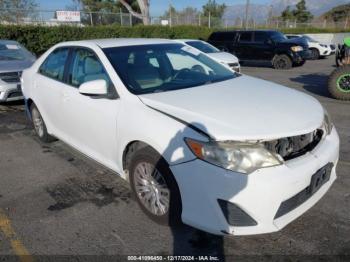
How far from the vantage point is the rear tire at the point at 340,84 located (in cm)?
796

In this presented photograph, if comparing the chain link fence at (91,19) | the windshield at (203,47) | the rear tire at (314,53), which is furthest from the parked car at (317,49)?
the chain link fence at (91,19)

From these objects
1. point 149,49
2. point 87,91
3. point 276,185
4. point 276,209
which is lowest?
point 276,209

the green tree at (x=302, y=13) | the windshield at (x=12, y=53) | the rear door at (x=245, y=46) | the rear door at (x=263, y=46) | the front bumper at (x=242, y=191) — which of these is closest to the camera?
the front bumper at (x=242, y=191)

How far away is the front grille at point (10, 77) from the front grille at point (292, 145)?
671cm

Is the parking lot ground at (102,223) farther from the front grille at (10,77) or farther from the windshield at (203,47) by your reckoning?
the windshield at (203,47)

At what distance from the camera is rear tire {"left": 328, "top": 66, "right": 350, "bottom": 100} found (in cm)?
796

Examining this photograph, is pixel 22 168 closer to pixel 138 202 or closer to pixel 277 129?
pixel 138 202

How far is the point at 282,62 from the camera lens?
14.9 m

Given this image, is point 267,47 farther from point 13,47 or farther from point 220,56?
Result: point 13,47

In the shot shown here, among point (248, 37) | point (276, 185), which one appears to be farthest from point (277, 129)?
point (248, 37)

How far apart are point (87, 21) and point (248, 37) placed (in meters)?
11.6

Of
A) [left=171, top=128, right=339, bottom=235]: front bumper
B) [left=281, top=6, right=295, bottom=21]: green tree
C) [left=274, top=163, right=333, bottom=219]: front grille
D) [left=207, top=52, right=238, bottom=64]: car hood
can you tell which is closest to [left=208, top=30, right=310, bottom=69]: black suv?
[left=207, top=52, right=238, bottom=64]: car hood

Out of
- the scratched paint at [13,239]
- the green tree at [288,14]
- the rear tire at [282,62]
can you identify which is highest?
the green tree at [288,14]

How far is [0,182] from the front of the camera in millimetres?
4062
